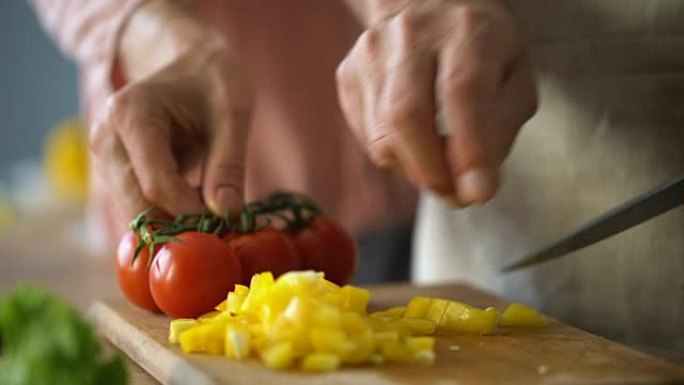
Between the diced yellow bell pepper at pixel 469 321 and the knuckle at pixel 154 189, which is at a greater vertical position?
the knuckle at pixel 154 189

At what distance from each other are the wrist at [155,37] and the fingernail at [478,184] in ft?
1.96

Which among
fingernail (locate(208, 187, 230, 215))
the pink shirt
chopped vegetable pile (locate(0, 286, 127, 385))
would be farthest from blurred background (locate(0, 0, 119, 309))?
chopped vegetable pile (locate(0, 286, 127, 385))

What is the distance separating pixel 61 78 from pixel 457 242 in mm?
3789

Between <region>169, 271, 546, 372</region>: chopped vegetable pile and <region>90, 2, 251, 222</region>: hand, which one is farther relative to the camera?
<region>90, 2, 251, 222</region>: hand

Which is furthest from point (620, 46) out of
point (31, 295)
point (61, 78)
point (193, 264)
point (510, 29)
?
point (61, 78)

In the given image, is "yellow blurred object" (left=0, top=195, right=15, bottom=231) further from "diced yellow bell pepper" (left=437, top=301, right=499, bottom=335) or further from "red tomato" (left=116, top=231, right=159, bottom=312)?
"diced yellow bell pepper" (left=437, top=301, right=499, bottom=335)

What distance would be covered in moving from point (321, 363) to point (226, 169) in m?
0.49

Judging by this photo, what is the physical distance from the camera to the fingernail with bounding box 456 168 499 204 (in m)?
1.09

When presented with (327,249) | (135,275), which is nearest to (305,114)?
(327,249)

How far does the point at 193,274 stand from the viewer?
125 centimetres

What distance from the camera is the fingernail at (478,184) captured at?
1.09 meters

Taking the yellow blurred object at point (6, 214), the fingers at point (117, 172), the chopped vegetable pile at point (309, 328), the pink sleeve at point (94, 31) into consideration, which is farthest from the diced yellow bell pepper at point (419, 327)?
the yellow blurred object at point (6, 214)

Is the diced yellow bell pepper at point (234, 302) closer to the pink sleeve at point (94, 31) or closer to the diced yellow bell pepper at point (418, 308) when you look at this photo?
the diced yellow bell pepper at point (418, 308)

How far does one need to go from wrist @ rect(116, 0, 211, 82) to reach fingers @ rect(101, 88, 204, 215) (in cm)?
13
